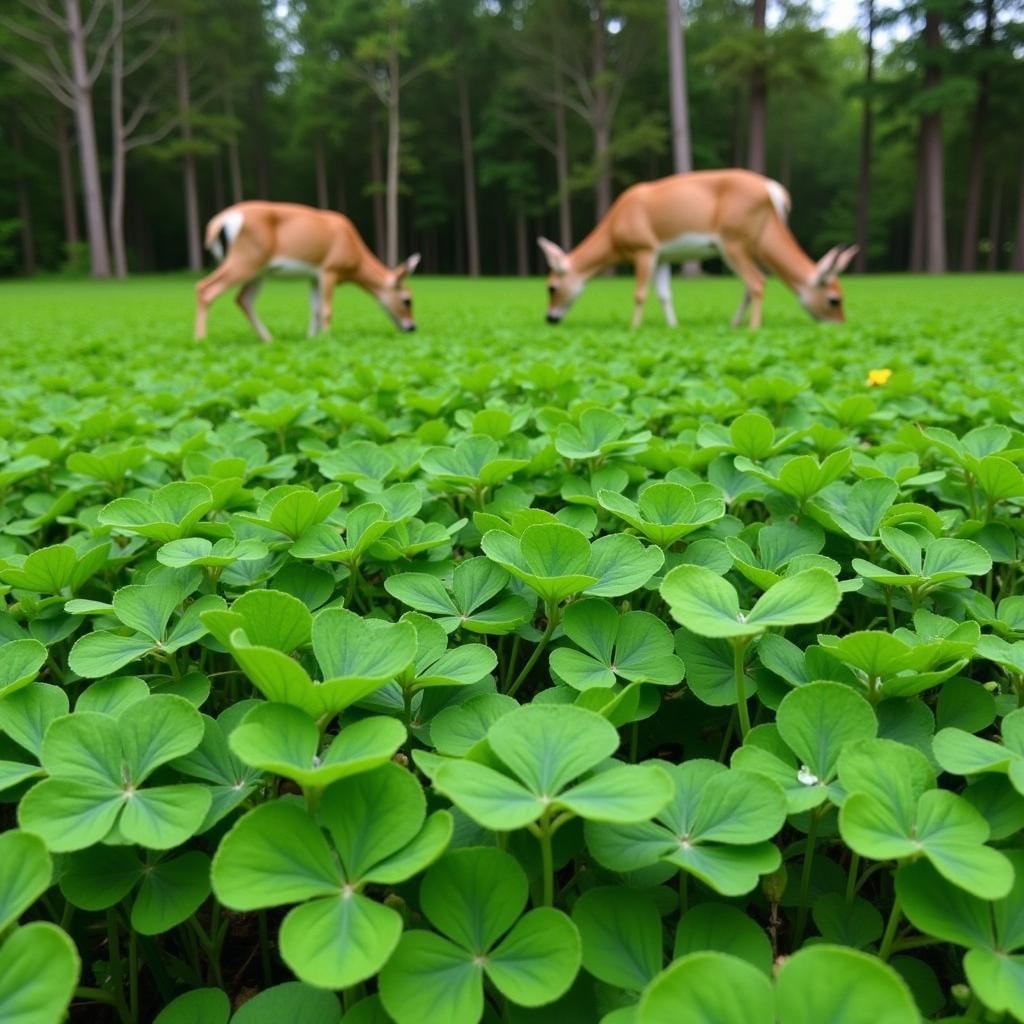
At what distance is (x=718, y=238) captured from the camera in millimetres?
8375

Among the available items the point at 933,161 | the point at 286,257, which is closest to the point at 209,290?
the point at 286,257

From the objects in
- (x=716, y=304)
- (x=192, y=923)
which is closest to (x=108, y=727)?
(x=192, y=923)

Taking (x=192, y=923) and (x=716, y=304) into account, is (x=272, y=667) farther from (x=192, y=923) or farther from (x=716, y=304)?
(x=716, y=304)

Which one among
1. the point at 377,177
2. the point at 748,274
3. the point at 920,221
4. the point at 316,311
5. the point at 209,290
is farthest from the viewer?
the point at 377,177

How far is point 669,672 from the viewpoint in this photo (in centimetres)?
82

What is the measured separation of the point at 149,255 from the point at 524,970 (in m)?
49.0

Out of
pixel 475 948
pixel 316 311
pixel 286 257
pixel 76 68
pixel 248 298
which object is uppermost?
pixel 76 68

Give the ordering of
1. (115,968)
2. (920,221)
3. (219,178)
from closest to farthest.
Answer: (115,968) → (920,221) → (219,178)

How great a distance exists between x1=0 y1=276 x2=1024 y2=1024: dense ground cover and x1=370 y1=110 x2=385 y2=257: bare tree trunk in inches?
1422

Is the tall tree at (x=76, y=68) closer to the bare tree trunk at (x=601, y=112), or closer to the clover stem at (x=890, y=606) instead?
the bare tree trunk at (x=601, y=112)

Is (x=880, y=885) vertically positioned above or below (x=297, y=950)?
below

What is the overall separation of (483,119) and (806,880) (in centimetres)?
4294

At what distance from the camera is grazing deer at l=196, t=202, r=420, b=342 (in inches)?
297

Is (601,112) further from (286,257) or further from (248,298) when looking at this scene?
(248,298)
